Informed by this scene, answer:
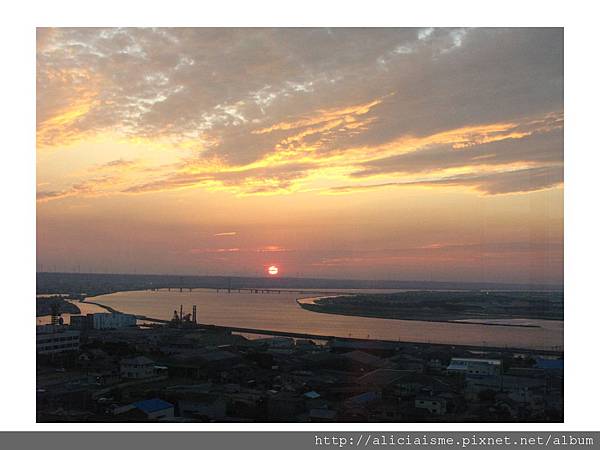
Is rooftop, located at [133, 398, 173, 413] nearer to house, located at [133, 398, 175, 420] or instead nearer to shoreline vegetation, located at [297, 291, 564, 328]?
house, located at [133, 398, 175, 420]

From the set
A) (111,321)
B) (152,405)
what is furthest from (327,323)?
(152,405)

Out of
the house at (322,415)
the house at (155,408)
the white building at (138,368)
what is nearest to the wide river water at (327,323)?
the house at (322,415)

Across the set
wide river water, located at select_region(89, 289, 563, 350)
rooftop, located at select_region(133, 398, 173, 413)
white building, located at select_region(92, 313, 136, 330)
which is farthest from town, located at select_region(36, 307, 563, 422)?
white building, located at select_region(92, 313, 136, 330)

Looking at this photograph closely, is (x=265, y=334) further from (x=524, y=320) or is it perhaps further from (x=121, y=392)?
(x=121, y=392)

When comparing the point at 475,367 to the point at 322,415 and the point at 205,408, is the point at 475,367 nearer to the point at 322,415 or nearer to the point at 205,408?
the point at 322,415

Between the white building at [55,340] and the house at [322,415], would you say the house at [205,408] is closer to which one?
the house at [322,415]
